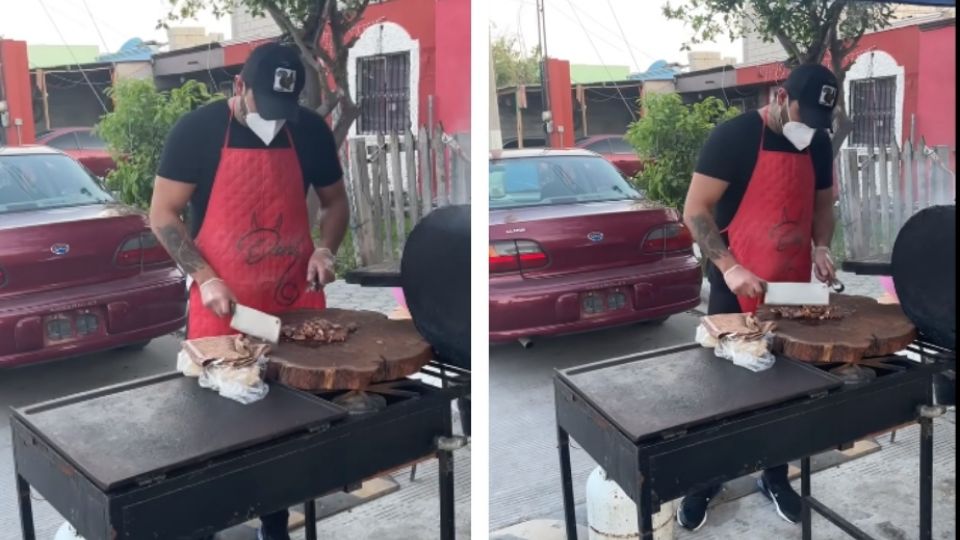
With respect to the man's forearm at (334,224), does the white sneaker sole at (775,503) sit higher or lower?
lower

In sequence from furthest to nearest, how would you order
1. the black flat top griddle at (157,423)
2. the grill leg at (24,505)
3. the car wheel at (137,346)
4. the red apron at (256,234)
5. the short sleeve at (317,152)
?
the short sleeve at (317,152)
the red apron at (256,234)
the car wheel at (137,346)
the grill leg at (24,505)
the black flat top griddle at (157,423)

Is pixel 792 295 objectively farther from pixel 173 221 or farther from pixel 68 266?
A: pixel 68 266

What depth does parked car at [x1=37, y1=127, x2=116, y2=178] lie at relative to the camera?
225 cm

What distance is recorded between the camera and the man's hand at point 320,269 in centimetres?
258

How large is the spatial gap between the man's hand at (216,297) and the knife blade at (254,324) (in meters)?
0.02

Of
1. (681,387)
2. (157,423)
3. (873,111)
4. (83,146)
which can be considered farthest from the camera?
(873,111)

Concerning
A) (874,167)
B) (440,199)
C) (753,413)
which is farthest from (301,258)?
(874,167)

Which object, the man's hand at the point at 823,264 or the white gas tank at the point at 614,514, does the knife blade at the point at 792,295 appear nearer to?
the man's hand at the point at 823,264

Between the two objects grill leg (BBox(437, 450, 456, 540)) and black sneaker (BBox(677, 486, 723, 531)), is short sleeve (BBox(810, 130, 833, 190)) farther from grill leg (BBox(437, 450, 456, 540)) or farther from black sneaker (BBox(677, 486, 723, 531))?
grill leg (BBox(437, 450, 456, 540))

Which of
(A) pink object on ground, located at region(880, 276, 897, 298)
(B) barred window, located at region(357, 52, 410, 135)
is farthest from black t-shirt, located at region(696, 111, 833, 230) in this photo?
(B) barred window, located at region(357, 52, 410, 135)

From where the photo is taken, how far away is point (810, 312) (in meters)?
2.66

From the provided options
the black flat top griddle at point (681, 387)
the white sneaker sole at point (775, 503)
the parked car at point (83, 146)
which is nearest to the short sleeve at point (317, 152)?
the parked car at point (83, 146)

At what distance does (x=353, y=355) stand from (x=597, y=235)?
0.84 metres

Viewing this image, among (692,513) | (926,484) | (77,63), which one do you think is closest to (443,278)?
(692,513)
